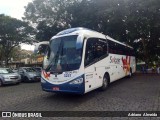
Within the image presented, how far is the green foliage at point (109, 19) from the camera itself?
2106 centimetres

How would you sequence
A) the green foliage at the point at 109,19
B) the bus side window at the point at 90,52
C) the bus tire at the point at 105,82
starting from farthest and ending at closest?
1. the green foliage at the point at 109,19
2. the bus tire at the point at 105,82
3. the bus side window at the point at 90,52

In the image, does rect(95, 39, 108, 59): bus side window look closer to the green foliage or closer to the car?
the car

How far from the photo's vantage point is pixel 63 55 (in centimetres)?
909

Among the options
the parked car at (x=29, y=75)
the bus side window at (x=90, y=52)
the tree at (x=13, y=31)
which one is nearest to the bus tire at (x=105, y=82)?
the bus side window at (x=90, y=52)

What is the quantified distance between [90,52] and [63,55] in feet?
4.64

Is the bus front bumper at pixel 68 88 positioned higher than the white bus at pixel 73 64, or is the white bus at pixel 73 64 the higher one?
the white bus at pixel 73 64

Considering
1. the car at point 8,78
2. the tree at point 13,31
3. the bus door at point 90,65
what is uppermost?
the tree at point 13,31

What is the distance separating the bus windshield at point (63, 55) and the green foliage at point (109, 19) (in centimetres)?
1307

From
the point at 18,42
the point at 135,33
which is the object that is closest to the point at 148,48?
the point at 135,33

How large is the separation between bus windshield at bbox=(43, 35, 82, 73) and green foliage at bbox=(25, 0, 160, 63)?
1307 cm

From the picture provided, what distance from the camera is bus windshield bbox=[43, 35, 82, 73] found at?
887 centimetres

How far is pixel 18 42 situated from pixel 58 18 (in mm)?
10403

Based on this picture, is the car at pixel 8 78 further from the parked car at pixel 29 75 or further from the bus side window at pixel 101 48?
the bus side window at pixel 101 48

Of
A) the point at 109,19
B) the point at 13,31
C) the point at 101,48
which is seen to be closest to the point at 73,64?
the point at 101,48
